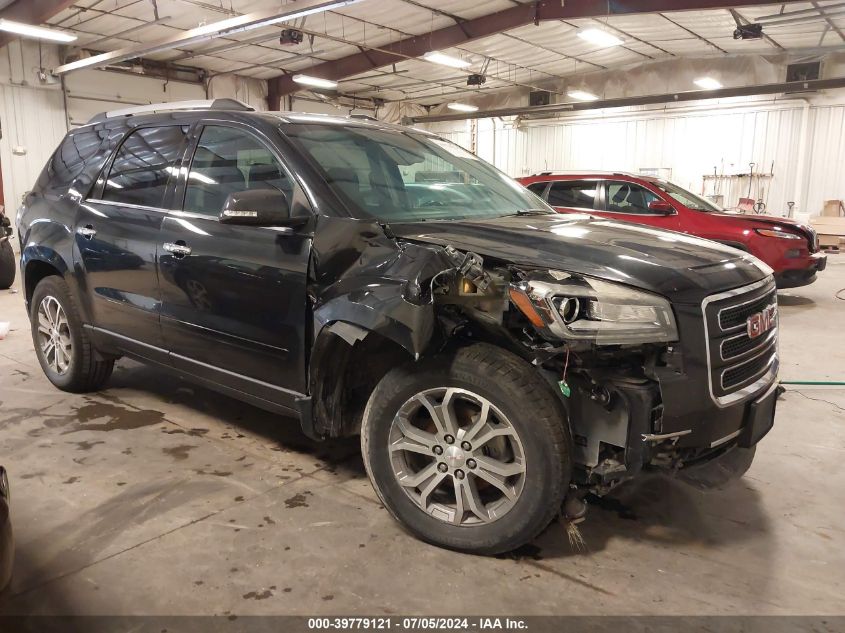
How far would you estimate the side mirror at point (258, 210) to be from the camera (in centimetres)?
254

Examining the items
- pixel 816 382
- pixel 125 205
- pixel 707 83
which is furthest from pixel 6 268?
pixel 707 83

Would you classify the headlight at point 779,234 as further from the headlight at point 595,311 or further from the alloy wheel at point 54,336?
the alloy wheel at point 54,336

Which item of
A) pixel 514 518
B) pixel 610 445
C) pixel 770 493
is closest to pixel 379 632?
pixel 514 518

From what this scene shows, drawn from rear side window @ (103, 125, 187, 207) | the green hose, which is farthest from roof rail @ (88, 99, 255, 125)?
the green hose

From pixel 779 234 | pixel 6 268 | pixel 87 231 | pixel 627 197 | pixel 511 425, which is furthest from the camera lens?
pixel 6 268

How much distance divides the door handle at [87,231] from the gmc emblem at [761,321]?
334cm

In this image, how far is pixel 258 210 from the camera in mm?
2537

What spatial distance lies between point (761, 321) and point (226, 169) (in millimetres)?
2422

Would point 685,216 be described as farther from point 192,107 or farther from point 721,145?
point 721,145

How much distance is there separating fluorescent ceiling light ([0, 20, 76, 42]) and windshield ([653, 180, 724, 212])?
1006cm

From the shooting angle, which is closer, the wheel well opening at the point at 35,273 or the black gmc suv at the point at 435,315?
the black gmc suv at the point at 435,315

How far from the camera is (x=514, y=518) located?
2271 mm

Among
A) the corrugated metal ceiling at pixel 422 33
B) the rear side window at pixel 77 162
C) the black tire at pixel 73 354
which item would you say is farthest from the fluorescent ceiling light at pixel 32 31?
the black tire at pixel 73 354

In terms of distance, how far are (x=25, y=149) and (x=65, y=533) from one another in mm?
13893
